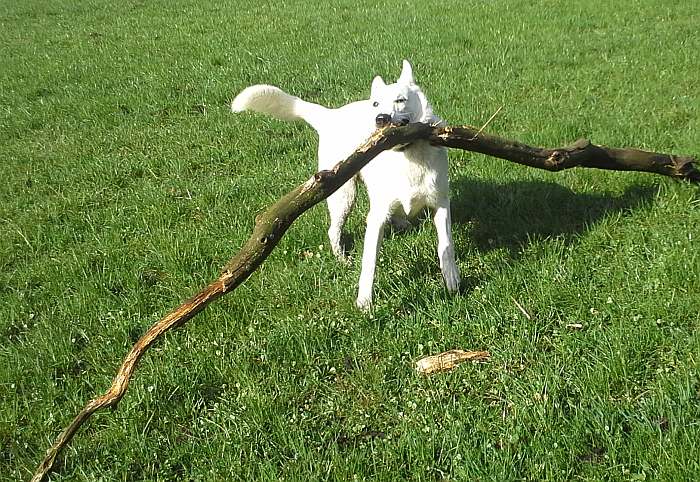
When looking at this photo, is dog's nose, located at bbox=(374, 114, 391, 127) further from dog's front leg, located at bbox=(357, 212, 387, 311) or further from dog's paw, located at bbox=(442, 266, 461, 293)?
dog's paw, located at bbox=(442, 266, 461, 293)

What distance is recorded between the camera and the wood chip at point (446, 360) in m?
3.37

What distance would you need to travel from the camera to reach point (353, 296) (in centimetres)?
404

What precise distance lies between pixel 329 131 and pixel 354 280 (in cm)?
112

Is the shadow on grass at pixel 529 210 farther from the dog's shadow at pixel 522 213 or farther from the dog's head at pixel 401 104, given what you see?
the dog's head at pixel 401 104

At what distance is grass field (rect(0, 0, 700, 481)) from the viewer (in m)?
2.92

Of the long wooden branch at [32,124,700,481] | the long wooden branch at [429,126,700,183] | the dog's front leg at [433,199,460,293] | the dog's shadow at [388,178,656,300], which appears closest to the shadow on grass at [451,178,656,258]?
the dog's shadow at [388,178,656,300]

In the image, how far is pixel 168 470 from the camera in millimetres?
2959

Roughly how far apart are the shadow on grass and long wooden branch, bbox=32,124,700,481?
0.38 meters

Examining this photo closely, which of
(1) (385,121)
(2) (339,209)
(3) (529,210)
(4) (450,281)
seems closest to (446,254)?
(4) (450,281)

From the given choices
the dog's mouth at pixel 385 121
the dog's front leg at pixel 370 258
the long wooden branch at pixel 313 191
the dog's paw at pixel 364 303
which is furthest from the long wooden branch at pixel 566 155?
the dog's paw at pixel 364 303

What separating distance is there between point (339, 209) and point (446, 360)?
1.63m

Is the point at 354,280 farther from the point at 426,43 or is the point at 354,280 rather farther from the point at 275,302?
the point at 426,43

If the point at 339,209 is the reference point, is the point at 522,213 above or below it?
below

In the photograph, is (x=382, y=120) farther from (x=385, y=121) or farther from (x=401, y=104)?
(x=401, y=104)
